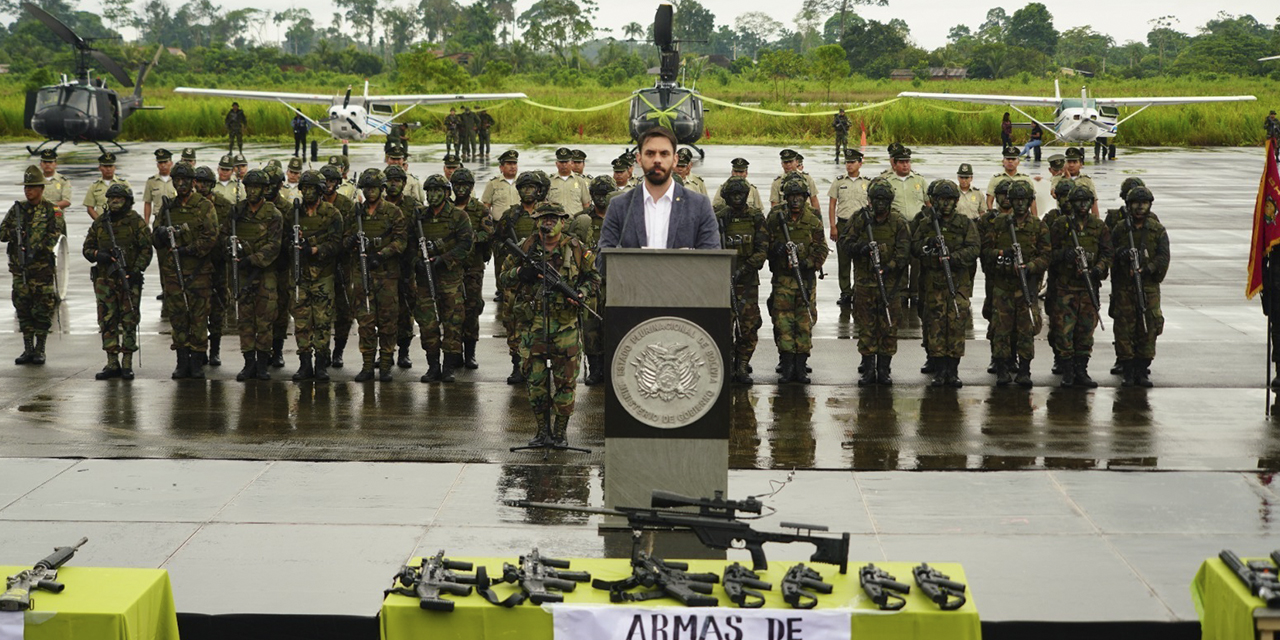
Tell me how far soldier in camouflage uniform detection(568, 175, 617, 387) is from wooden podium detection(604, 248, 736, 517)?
8.41 ft

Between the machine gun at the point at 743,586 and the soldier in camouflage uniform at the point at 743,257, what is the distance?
19.3 ft

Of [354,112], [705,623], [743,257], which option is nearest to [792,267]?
[743,257]

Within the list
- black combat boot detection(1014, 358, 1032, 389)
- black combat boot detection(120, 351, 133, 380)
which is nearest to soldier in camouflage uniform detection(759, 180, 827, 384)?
black combat boot detection(1014, 358, 1032, 389)

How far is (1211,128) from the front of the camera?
51.1m

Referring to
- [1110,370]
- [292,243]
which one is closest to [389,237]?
[292,243]

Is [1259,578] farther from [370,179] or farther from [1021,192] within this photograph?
[370,179]

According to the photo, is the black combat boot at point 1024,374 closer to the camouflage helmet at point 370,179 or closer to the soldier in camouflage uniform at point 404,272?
the soldier in camouflage uniform at point 404,272

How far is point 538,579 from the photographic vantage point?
5121mm

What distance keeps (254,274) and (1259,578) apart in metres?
8.49

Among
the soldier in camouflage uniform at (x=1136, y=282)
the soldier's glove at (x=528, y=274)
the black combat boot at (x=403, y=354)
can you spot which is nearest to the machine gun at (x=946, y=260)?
the soldier in camouflage uniform at (x=1136, y=282)

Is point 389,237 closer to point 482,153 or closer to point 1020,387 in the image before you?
point 1020,387

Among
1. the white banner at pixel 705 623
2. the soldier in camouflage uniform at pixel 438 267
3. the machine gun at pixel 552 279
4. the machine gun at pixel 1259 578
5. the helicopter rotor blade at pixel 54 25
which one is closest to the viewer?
the machine gun at pixel 1259 578

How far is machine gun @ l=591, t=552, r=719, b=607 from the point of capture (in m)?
4.96

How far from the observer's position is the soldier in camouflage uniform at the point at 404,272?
11.3 m
